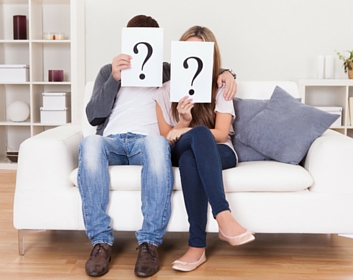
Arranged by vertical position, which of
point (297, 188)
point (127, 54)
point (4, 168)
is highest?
point (127, 54)

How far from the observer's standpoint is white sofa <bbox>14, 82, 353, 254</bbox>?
90.5 inches

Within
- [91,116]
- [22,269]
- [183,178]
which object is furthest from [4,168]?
[183,178]

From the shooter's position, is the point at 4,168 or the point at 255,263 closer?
the point at 255,263

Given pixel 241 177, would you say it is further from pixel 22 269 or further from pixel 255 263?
pixel 22 269

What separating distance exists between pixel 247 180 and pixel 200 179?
223 millimetres

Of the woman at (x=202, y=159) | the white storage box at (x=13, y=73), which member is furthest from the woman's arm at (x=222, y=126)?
the white storage box at (x=13, y=73)

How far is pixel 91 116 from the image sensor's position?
2637mm

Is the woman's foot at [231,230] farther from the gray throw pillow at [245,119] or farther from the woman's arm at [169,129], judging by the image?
the gray throw pillow at [245,119]

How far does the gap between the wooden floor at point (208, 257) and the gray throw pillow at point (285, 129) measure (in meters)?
0.41

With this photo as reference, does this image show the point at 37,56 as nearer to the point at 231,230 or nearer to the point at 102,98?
the point at 102,98

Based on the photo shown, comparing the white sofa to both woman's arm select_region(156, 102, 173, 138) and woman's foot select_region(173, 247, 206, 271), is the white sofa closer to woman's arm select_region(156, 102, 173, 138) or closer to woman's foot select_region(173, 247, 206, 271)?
woman's foot select_region(173, 247, 206, 271)

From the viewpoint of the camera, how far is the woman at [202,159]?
212cm

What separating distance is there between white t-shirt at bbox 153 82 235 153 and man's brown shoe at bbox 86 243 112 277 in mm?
656

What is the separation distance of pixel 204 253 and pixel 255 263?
0.23m
